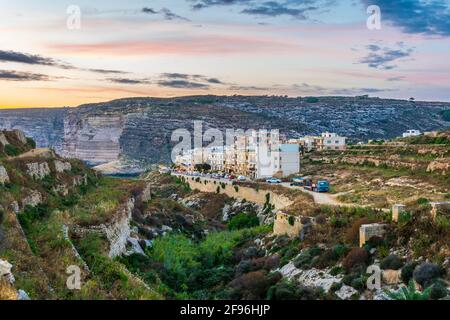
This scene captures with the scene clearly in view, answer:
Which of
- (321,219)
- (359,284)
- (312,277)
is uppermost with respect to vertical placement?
(321,219)

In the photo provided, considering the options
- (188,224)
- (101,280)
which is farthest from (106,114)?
(101,280)

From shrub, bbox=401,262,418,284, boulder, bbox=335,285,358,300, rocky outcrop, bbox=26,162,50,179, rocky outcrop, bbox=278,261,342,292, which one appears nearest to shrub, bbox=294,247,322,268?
rocky outcrop, bbox=278,261,342,292

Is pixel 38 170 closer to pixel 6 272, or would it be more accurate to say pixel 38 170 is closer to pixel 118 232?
pixel 118 232

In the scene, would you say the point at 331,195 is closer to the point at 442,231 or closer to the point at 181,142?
the point at 442,231

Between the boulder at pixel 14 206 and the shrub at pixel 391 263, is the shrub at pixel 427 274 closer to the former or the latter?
the shrub at pixel 391 263

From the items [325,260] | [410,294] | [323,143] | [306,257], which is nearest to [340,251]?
[325,260]

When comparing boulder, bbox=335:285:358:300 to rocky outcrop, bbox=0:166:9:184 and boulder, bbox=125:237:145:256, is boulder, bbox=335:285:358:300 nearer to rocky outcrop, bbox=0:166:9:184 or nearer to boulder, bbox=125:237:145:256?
boulder, bbox=125:237:145:256
